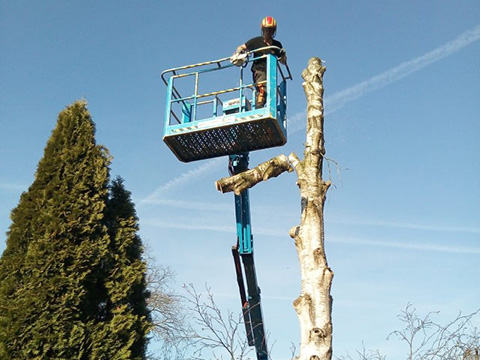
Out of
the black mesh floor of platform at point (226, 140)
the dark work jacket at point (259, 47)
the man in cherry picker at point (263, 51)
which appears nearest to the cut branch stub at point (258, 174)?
the black mesh floor of platform at point (226, 140)

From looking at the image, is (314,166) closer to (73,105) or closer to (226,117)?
(226,117)

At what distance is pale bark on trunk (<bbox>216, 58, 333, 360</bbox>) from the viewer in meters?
3.69

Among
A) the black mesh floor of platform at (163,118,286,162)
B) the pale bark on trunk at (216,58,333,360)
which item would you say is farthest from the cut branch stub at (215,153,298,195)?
the black mesh floor of platform at (163,118,286,162)

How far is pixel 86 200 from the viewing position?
21.2 ft

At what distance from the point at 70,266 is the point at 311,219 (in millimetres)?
3265

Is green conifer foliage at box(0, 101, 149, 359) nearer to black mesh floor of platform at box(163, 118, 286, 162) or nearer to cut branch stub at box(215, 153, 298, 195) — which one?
black mesh floor of platform at box(163, 118, 286, 162)

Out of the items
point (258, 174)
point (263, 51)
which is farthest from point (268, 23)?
point (258, 174)

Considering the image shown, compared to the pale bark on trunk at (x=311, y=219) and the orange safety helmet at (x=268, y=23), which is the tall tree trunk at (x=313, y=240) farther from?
the orange safety helmet at (x=268, y=23)

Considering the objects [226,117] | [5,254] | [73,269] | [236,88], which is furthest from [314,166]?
[5,254]

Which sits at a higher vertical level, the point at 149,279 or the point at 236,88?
the point at 149,279

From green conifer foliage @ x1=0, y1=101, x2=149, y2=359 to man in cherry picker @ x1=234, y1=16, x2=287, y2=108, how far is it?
2.28 metres

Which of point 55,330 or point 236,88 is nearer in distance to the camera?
point 55,330

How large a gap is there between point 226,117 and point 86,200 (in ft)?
6.69

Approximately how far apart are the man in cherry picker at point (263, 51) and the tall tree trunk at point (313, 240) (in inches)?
61.3
